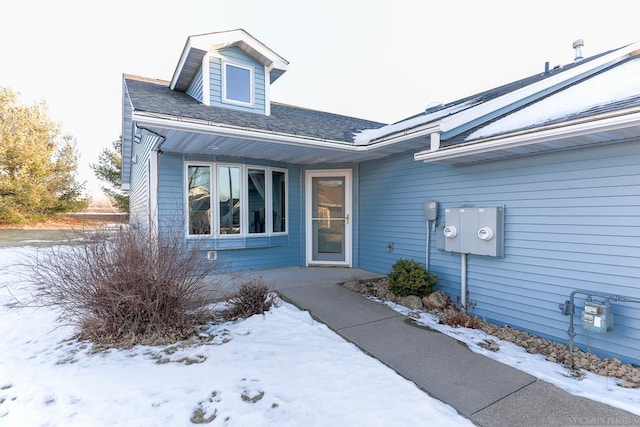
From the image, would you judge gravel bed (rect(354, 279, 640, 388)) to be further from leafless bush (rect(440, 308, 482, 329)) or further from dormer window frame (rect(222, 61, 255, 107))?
dormer window frame (rect(222, 61, 255, 107))

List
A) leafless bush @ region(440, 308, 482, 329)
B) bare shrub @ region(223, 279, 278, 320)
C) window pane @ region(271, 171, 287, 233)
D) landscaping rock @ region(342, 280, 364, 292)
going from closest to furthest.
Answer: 1. leafless bush @ region(440, 308, 482, 329)
2. bare shrub @ region(223, 279, 278, 320)
3. landscaping rock @ region(342, 280, 364, 292)
4. window pane @ region(271, 171, 287, 233)

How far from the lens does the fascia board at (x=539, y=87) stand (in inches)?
175

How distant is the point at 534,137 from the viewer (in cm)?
312

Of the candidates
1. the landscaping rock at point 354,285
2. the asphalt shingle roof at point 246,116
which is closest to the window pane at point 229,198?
the asphalt shingle roof at point 246,116

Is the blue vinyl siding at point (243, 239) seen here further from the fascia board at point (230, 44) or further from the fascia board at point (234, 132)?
the fascia board at point (230, 44)

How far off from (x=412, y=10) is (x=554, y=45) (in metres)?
4.85

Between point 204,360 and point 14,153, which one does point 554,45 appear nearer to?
point 204,360

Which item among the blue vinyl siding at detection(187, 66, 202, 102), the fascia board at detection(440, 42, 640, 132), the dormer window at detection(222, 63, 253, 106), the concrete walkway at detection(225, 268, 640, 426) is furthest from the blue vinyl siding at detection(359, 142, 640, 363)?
the blue vinyl siding at detection(187, 66, 202, 102)

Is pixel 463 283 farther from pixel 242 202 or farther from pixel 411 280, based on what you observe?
pixel 242 202

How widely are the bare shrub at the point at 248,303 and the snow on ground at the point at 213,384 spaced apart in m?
0.47

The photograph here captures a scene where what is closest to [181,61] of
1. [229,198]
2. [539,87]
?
[229,198]

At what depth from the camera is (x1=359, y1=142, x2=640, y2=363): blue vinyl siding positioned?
2.94 meters

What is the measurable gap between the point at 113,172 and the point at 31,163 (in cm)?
372

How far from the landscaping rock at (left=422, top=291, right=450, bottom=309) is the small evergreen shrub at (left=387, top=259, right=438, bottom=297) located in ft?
0.47
